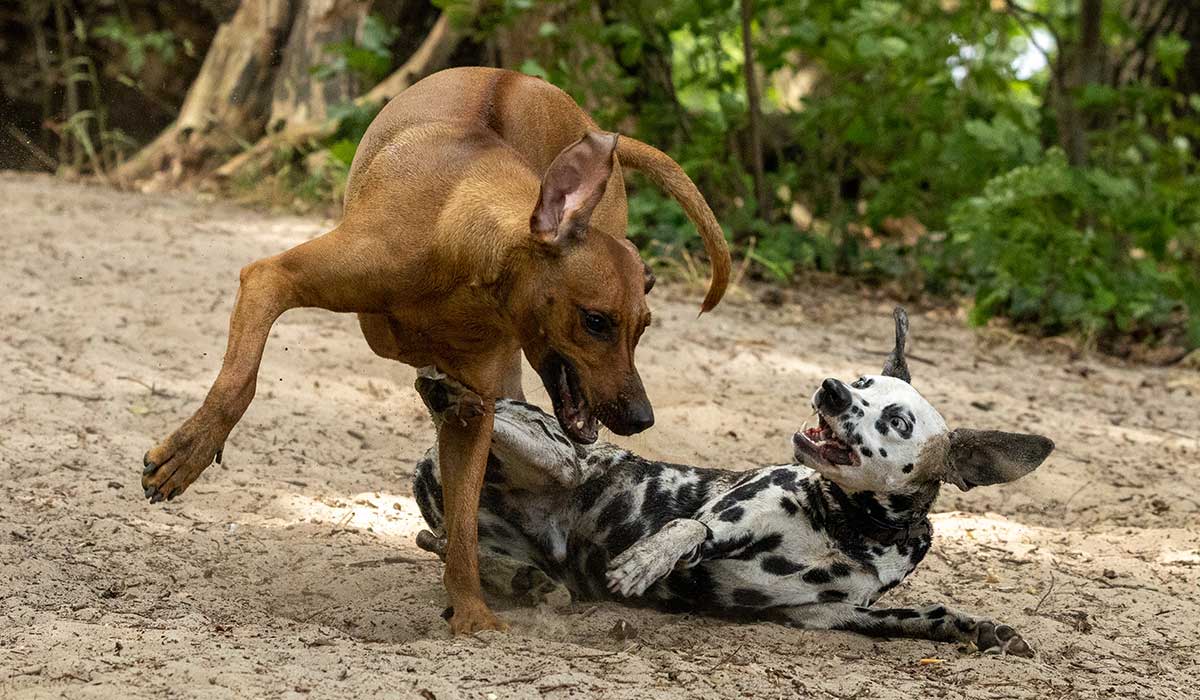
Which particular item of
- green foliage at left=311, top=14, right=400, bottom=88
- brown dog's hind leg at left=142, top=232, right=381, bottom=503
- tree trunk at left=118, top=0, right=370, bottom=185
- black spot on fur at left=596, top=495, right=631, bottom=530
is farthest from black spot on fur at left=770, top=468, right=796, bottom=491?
tree trunk at left=118, top=0, right=370, bottom=185

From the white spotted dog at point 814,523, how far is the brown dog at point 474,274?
0.25 metres

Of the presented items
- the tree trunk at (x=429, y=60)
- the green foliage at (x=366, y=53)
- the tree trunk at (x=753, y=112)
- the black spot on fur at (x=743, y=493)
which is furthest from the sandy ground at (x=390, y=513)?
the tree trunk at (x=429, y=60)

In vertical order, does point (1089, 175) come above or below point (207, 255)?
above

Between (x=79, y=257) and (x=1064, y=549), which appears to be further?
(x=79, y=257)

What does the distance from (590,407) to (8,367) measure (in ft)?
11.0

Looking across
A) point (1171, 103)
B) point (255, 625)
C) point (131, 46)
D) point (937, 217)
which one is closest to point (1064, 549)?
point (255, 625)

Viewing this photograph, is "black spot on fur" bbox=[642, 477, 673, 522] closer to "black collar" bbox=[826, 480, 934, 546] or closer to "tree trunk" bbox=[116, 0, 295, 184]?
"black collar" bbox=[826, 480, 934, 546]

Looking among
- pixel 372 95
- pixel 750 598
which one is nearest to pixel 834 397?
pixel 750 598

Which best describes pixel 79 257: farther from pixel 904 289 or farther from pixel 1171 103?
pixel 1171 103

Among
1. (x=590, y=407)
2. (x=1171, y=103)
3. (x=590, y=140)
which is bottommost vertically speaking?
(x=590, y=407)

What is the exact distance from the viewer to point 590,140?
3912 mm

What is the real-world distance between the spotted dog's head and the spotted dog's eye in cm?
71

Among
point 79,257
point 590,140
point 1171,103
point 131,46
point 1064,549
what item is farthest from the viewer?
point 131,46

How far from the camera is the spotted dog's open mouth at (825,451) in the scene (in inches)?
169
